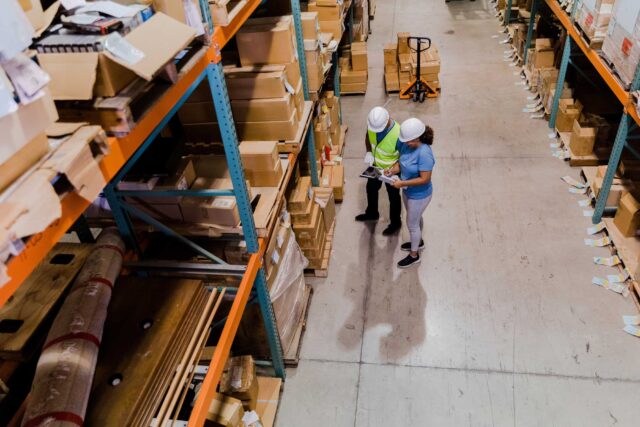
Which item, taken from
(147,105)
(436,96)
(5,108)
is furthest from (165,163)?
(436,96)

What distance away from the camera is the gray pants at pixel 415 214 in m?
5.16

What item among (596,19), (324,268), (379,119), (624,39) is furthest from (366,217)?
(596,19)

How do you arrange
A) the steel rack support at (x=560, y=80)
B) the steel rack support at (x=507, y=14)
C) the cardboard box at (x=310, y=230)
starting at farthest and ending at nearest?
the steel rack support at (x=507, y=14)
the steel rack support at (x=560, y=80)
the cardboard box at (x=310, y=230)

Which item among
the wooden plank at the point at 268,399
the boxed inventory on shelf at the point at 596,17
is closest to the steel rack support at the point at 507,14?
the boxed inventory on shelf at the point at 596,17

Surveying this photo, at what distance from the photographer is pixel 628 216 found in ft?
17.1

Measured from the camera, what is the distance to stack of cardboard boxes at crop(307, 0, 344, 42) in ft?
23.4

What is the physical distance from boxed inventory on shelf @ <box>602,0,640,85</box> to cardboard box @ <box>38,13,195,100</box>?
4851mm

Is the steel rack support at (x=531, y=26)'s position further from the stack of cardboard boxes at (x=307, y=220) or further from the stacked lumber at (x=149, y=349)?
the stacked lumber at (x=149, y=349)

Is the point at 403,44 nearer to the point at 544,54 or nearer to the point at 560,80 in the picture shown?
the point at 544,54

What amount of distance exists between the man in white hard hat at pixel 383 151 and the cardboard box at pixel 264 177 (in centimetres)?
150

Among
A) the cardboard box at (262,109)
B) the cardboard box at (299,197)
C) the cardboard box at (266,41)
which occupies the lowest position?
the cardboard box at (299,197)

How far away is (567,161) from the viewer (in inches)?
273

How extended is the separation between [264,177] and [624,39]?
4149mm

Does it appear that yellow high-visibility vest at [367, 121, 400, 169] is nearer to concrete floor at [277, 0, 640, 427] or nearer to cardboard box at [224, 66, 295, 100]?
concrete floor at [277, 0, 640, 427]
